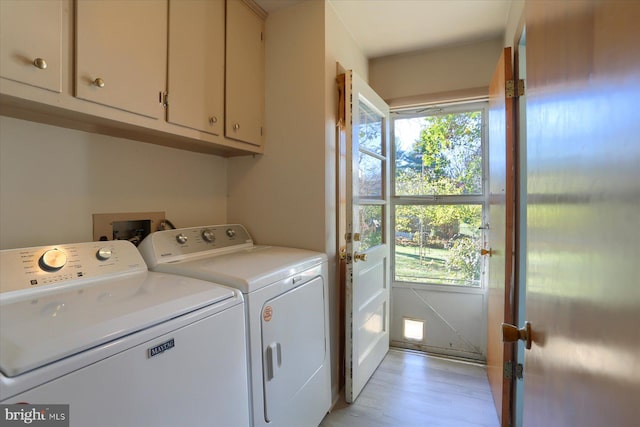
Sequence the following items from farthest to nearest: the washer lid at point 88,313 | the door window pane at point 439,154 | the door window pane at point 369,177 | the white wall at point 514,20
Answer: the door window pane at point 439,154 → the door window pane at point 369,177 → the white wall at point 514,20 → the washer lid at point 88,313

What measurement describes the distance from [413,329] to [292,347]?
171 centimetres

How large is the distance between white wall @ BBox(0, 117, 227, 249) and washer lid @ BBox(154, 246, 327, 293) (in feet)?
Result: 1.34

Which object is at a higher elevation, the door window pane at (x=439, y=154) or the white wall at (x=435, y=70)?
the white wall at (x=435, y=70)

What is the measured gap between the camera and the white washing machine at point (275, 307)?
1.19 m

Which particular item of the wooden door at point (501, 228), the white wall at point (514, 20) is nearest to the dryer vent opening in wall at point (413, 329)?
the wooden door at point (501, 228)

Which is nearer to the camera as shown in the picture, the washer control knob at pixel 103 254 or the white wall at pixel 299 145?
the washer control knob at pixel 103 254

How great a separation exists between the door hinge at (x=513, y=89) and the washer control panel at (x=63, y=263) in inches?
81.2

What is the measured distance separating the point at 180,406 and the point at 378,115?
7.33ft

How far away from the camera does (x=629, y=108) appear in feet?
1.22

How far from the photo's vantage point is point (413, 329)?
2742 mm

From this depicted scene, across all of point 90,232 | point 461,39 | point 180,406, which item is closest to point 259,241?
point 90,232

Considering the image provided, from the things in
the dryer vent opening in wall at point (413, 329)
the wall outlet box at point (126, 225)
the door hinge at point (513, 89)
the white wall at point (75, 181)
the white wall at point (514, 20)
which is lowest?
the dryer vent opening in wall at point (413, 329)

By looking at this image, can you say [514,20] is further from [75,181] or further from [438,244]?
[75,181]

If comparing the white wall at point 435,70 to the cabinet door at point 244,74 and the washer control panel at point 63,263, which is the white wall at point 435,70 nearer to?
the cabinet door at point 244,74
